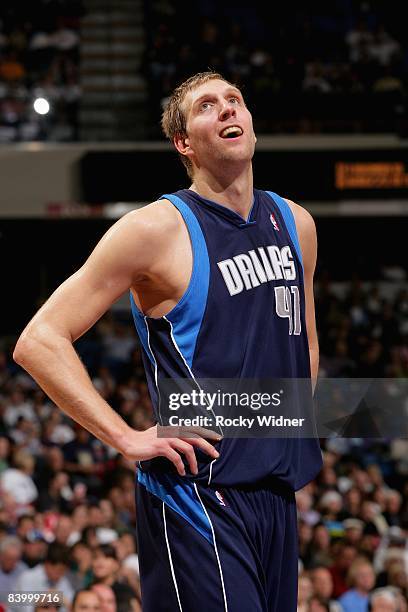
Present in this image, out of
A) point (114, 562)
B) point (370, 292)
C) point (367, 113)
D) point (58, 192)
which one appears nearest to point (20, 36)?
point (58, 192)

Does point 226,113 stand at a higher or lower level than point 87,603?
higher

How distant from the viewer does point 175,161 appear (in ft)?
51.2

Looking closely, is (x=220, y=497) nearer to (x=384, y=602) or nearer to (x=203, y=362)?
(x=203, y=362)

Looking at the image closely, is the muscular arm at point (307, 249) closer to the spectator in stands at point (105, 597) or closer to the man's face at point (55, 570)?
the spectator in stands at point (105, 597)

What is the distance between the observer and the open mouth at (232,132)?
10.7ft

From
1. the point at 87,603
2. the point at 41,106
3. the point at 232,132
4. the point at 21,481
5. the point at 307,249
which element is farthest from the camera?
the point at 41,106

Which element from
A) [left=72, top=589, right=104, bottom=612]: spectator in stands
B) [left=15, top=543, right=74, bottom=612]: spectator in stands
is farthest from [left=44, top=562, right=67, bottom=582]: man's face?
[left=72, top=589, right=104, bottom=612]: spectator in stands

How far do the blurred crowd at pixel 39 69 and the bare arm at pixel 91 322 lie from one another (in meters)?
12.8

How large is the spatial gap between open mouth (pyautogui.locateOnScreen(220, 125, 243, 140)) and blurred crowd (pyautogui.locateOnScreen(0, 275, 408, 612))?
3.52 m

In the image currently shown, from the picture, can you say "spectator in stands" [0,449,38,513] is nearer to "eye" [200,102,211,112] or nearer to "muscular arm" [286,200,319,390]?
"muscular arm" [286,200,319,390]

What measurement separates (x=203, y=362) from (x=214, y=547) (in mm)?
518

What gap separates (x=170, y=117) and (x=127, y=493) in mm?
7312

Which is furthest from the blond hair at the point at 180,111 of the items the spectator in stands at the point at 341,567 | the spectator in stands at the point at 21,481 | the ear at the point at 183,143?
the spectator in stands at the point at 21,481

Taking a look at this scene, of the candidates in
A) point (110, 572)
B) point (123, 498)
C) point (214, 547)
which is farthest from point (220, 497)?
point (123, 498)
